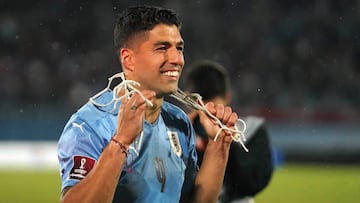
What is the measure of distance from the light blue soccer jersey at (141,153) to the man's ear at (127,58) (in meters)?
0.14

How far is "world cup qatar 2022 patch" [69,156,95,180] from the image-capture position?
3215mm

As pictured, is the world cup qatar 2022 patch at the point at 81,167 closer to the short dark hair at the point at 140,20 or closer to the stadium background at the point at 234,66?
the short dark hair at the point at 140,20

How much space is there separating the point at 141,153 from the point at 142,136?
71 millimetres

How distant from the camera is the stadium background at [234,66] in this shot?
15.4 meters

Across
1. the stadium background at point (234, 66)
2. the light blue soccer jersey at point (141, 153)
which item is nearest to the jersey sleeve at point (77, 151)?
the light blue soccer jersey at point (141, 153)

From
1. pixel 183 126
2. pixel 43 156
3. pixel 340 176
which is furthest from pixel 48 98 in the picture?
pixel 183 126

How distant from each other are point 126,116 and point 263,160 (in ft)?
5.84

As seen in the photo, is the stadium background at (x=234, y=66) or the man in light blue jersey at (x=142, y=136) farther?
the stadium background at (x=234, y=66)

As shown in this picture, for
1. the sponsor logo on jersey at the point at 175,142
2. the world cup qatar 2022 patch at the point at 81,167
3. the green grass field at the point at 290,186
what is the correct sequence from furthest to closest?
the green grass field at the point at 290,186
the sponsor logo on jersey at the point at 175,142
the world cup qatar 2022 patch at the point at 81,167

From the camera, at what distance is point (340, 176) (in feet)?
47.6

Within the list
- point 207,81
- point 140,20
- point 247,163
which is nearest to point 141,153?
point 140,20

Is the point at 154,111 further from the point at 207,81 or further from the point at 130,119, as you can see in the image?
the point at 207,81

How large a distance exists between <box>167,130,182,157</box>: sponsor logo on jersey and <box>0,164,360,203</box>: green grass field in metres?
7.95

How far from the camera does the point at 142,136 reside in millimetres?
3482
